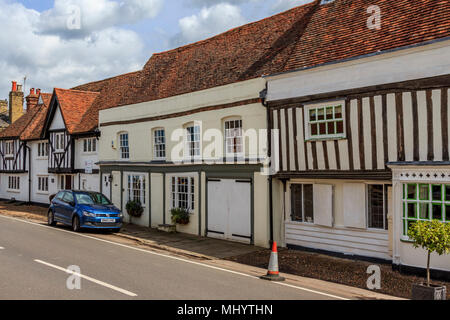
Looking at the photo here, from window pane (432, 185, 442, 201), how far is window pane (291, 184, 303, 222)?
14.8 feet

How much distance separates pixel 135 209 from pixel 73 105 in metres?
10.5

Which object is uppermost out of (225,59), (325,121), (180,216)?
(225,59)

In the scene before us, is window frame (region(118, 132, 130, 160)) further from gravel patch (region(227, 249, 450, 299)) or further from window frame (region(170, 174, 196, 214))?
gravel patch (region(227, 249, 450, 299))

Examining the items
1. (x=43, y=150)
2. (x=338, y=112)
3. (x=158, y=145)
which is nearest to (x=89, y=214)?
(x=158, y=145)

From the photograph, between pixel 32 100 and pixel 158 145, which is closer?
pixel 158 145

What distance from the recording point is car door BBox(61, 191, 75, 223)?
18594 mm

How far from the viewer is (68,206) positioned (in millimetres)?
18844

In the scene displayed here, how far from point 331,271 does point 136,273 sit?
5.03 m

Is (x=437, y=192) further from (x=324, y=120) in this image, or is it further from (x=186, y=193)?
(x=186, y=193)

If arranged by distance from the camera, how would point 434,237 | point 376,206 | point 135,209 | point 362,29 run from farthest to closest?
point 135,209, point 362,29, point 376,206, point 434,237

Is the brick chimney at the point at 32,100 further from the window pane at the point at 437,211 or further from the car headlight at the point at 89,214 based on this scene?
the window pane at the point at 437,211

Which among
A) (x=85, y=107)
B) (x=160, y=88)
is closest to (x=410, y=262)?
(x=160, y=88)

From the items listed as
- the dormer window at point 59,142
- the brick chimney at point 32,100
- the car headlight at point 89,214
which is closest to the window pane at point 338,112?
the car headlight at point 89,214

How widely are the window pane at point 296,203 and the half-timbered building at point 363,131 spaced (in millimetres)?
33
